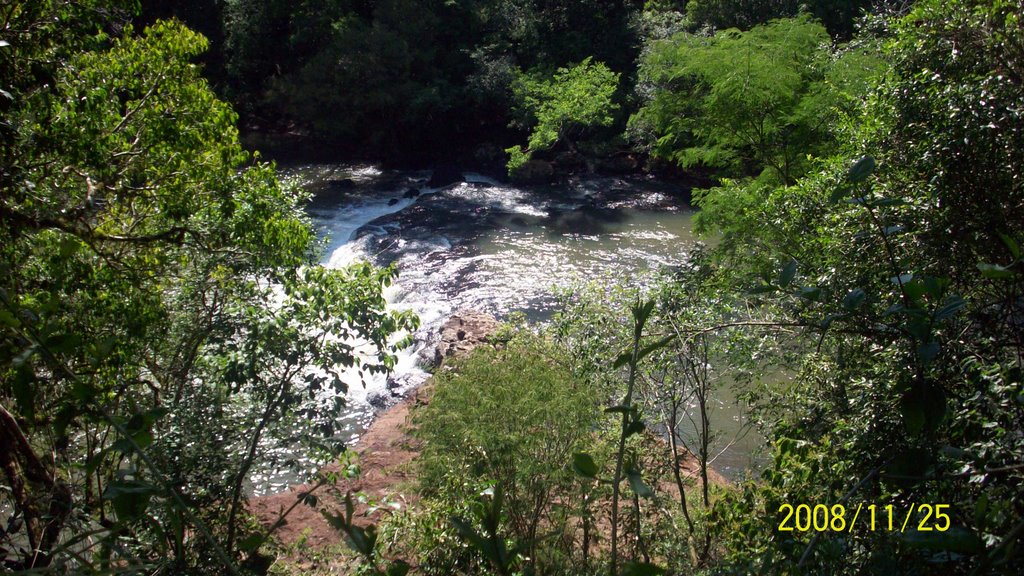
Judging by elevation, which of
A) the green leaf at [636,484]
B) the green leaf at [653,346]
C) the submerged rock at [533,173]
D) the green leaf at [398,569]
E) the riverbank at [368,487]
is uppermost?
the green leaf at [653,346]

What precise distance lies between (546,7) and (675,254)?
1352 centimetres

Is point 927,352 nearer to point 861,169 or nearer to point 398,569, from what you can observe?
point 861,169

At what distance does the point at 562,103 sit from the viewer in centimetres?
1914

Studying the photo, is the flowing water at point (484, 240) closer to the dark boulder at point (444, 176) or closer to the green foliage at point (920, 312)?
the dark boulder at point (444, 176)

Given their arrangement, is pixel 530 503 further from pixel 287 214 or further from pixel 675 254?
pixel 675 254

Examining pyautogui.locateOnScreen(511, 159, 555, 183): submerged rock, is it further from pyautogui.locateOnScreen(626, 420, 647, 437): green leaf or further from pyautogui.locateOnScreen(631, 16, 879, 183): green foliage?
pyautogui.locateOnScreen(626, 420, 647, 437): green leaf

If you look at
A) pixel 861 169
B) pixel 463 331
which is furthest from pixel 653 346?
pixel 463 331

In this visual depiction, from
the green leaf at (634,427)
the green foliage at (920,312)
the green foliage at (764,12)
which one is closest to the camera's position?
the green leaf at (634,427)

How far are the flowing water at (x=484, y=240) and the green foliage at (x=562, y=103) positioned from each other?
149 cm

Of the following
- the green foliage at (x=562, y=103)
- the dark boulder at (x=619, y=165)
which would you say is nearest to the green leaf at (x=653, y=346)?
the green foliage at (x=562, y=103)

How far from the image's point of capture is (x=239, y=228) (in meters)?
5.01

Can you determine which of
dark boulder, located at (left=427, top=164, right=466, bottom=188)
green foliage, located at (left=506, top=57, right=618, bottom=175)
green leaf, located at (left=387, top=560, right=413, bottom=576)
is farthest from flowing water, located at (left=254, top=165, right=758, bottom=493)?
green leaf, located at (left=387, top=560, right=413, bottom=576)

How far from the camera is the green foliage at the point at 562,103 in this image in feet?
61.6

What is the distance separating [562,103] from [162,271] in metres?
15.4
